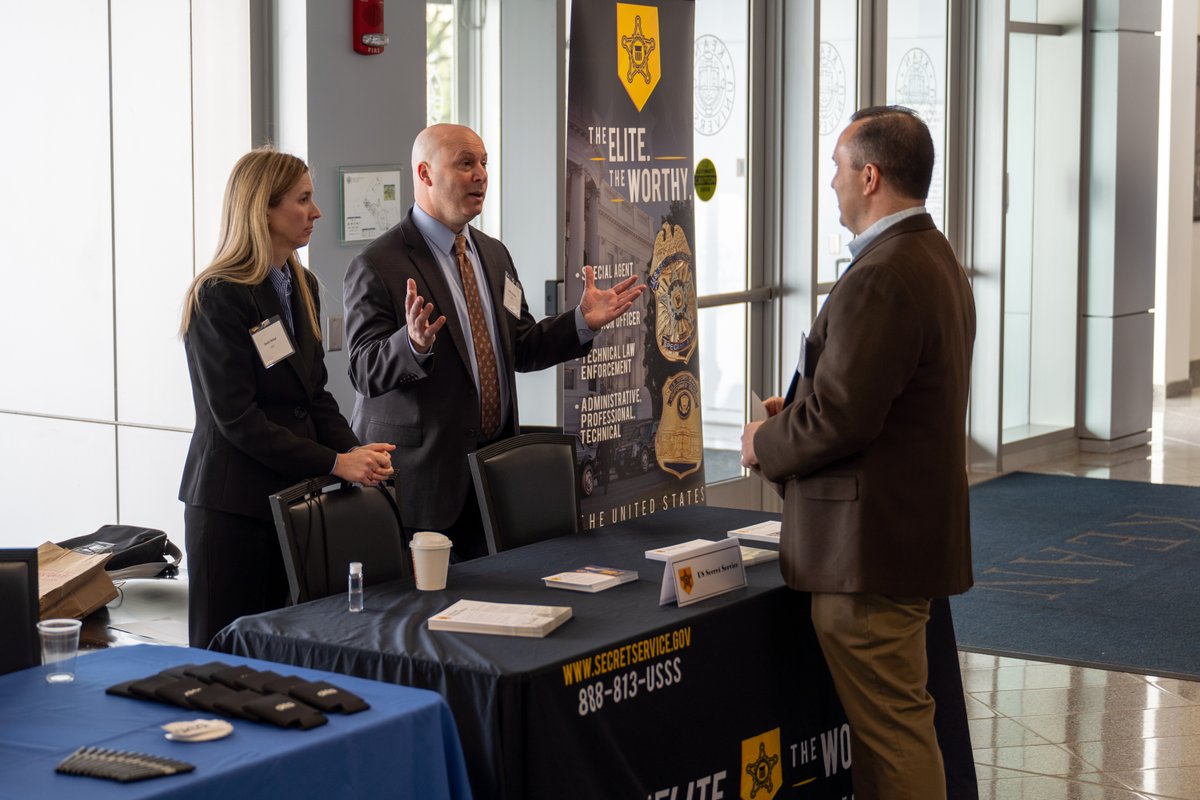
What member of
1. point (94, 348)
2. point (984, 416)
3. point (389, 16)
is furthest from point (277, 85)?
point (984, 416)

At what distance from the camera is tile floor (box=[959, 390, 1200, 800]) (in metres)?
4.22

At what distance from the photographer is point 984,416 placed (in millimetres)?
9523

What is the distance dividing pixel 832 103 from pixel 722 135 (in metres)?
0.85

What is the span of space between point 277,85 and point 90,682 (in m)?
2.78

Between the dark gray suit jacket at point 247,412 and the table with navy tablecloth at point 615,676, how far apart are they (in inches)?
16.3

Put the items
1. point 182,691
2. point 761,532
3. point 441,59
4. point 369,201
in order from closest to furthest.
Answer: point 182,691, point 761,532, point 369,201, point 441,59

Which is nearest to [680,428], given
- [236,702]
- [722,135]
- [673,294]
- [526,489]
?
[673,294]

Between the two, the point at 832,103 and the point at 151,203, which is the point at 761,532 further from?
the point at 832,103

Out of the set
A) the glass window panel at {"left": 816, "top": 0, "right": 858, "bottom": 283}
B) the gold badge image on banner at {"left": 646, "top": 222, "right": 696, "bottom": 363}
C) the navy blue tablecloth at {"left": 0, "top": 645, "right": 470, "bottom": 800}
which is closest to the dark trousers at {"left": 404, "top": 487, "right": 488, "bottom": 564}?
the navy blue tablecloth at {"left": 0, "top": 645, "right": 470, "bottom": 800}

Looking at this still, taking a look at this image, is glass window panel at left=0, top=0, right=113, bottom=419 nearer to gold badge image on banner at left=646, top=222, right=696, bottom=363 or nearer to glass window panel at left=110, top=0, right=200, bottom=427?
glass window panel at left=110, top=0, right=200, bottom=427

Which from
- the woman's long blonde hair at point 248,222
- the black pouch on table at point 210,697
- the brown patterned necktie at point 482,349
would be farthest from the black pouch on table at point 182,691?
the brown patterned necktie at point 482,349

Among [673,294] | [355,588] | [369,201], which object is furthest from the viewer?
[673,294]

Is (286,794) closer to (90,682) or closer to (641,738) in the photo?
(90,682)

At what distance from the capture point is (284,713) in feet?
7.75
